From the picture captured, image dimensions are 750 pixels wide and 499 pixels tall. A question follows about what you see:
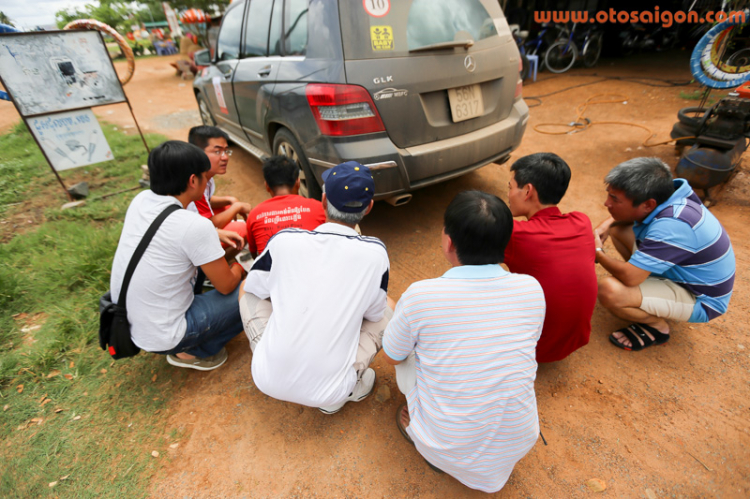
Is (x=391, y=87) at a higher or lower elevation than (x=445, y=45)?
lower

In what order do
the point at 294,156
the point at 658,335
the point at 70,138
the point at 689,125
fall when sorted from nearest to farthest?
the point at 658,335 < the point at 294,156 < the point at 689,125 < the point at 70,138

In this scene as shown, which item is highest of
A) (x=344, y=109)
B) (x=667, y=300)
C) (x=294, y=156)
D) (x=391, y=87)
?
(x=391, y=87)

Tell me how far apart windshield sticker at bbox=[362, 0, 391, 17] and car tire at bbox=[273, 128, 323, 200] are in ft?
3.68

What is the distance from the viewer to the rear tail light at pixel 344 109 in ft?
7.70

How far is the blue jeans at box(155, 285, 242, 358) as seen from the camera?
1992 mm

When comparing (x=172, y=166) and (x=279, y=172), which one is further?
(x=279, y=172)

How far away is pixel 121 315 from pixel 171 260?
→ 0.44 metres

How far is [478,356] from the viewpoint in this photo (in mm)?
1231

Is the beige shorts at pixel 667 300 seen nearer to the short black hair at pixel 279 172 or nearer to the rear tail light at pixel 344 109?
the rear tail light at pixel 344 109

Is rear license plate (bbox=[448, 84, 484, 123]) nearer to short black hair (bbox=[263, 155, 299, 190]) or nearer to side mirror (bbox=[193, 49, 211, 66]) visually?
short black hair (bbox=[263, 155, 299, 190])

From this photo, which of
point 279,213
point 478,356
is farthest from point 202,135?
point 478,356

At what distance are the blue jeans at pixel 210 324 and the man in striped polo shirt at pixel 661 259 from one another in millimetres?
2296

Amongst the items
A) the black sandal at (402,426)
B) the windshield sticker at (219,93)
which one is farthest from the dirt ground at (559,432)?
the windshield sticker at (219,93)

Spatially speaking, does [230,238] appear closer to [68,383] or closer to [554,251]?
[68,383]
